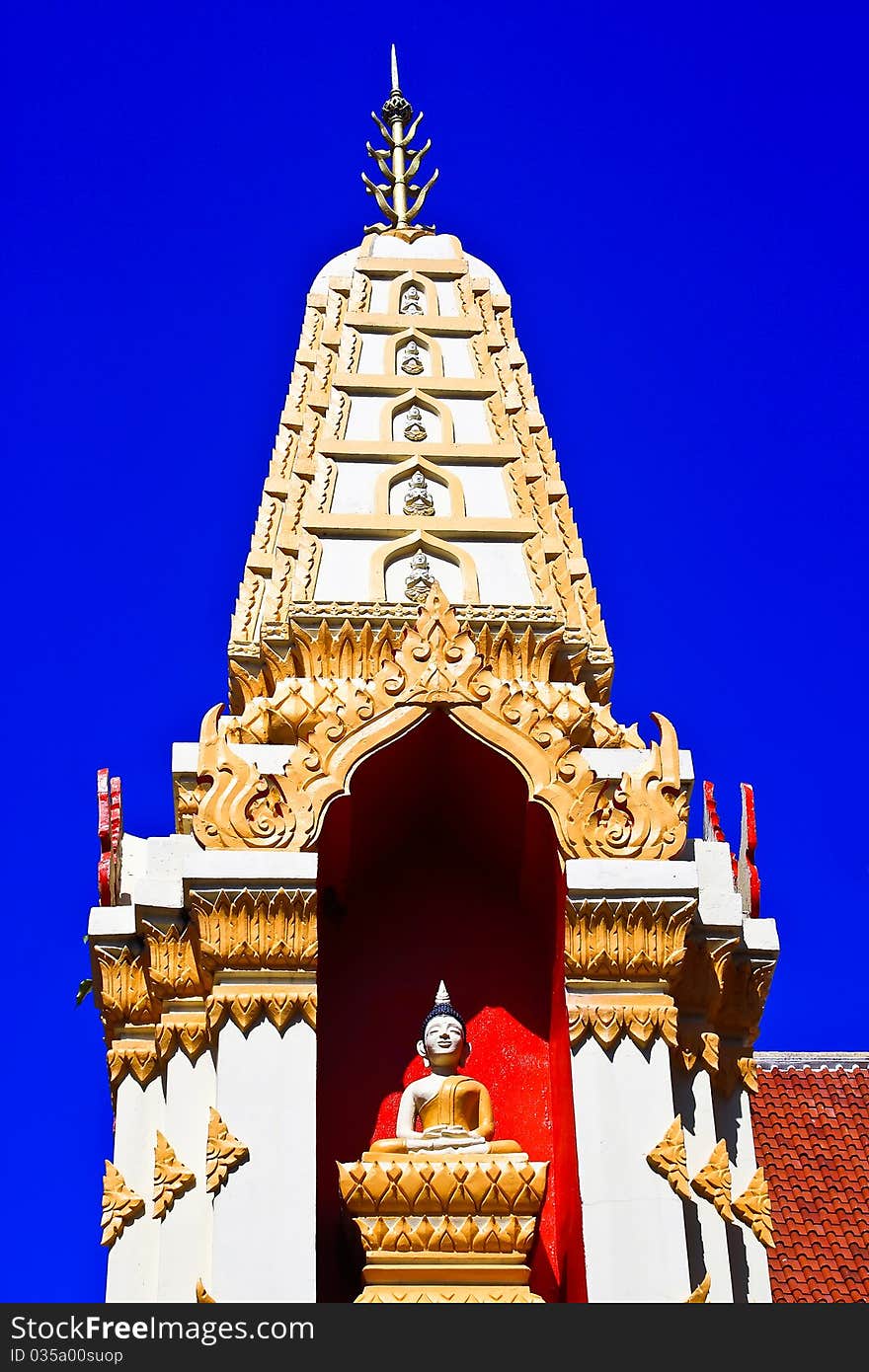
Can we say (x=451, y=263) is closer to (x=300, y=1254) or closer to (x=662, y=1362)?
(x=300, y=1254)

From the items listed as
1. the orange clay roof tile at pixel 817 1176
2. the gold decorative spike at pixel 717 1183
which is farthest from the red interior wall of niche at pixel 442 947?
the orange clay roof tile at pixel 817 1176

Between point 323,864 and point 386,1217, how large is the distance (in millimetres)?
2619

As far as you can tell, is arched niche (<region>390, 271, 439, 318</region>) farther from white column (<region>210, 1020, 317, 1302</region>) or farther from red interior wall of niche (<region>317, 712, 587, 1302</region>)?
white column (<region>210, 1020, 317, 1302</region>)

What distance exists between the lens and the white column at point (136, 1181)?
1430 centimetres

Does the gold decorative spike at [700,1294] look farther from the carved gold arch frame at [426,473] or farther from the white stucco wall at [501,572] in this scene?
the carved gold arch frame at [426,473]

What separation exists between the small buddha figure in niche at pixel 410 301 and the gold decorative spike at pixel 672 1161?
8698 mm

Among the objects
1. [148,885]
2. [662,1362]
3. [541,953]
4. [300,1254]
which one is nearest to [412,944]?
[541,953]

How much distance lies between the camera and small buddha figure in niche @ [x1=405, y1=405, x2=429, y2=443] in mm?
17734

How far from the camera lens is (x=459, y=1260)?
529 inches

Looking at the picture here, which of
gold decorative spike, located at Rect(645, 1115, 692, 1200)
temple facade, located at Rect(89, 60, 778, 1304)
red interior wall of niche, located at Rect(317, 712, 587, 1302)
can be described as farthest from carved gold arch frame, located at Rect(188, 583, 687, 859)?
gold decorative spike, located at Rect(645, 1115, 692, 1200)

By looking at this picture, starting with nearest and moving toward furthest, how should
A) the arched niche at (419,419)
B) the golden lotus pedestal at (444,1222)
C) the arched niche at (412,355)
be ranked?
the golden lotus pedestal at (444,1222) < the arched niche at (419,419) < the arched niche at (412,355)

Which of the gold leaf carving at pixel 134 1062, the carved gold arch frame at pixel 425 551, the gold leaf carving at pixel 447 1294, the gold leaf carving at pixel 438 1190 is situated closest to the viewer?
the gold leaf carving at pixel 447 1294

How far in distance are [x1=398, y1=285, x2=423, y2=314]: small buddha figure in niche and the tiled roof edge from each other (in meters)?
9.30

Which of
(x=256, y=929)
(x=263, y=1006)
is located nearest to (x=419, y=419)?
(x=256, y=929)
